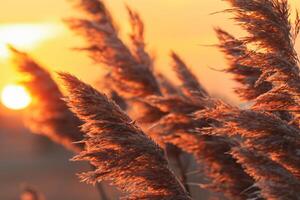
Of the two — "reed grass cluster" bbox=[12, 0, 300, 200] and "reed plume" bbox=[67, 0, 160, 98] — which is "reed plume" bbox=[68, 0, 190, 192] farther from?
"reed grass cluster" bbox=[12, 0, 300, 200]

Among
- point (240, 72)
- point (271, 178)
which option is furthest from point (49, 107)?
point (271, 178)

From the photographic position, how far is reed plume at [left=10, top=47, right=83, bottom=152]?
9.00 m

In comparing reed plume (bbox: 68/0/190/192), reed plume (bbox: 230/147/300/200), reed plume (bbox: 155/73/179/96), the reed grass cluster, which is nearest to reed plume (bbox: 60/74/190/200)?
the reed grass cluster

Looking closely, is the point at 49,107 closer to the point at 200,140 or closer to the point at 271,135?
the point at 200,140

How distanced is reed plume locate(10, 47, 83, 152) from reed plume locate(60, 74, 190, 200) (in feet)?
13.2

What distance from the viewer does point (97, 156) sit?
496 centimetres

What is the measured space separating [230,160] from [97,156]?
1446 mm

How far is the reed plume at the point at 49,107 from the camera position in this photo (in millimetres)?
9000

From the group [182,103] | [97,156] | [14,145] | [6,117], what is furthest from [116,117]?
[6,117]

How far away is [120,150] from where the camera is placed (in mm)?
4926

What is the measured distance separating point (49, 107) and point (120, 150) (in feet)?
14.1

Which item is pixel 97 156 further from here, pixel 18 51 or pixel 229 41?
pixel 18 51

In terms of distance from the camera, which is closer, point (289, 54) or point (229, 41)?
point (289, 54)

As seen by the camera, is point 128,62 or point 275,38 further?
point 128,62
